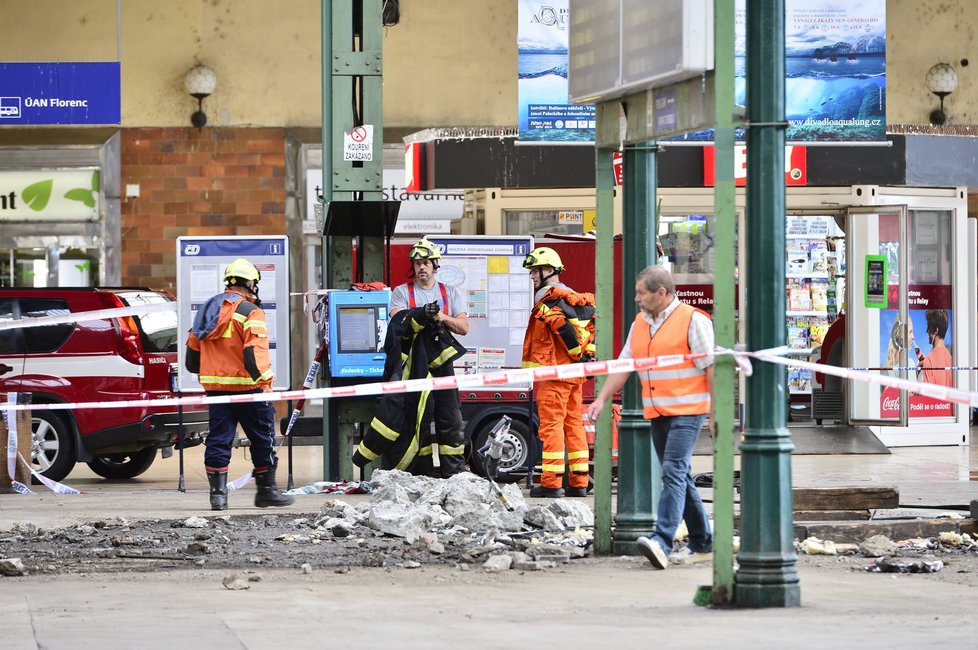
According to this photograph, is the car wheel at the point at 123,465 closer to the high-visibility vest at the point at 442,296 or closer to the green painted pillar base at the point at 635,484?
the high-visibility vest at the point at 442,296

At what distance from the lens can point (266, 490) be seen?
485 inches

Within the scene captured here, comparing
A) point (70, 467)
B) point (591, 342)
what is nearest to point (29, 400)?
point (70, 467)

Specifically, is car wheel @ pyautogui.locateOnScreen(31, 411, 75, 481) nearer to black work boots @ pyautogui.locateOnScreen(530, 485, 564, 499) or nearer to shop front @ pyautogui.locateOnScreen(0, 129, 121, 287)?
black work boots @ pyautogui.locateOnScreen(530, 485, 564, 499)

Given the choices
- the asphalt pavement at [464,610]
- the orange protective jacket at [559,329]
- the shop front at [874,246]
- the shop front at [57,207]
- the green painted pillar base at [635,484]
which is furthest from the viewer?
the shop front at [57,207]

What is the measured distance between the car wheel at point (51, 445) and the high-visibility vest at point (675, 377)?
23.6 ft

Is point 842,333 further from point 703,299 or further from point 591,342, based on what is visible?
point 591,342

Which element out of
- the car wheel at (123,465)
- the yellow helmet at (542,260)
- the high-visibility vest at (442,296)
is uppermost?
the yellow helmet at (542,260)

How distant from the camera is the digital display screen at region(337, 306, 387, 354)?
1363cm

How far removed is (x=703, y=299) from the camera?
59.7 feet

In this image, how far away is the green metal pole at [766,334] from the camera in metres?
7.43

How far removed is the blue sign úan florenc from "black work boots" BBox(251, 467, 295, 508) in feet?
25.5

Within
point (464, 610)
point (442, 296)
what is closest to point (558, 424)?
point (442, 296)

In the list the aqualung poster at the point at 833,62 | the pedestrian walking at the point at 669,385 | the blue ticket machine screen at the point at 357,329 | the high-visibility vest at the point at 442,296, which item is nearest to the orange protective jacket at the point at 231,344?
the blue ticket machine screen at the point at 357,329

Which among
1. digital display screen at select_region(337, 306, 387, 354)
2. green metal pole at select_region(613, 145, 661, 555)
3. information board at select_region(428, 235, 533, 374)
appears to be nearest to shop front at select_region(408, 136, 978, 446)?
information board at select_region(428, 235, 533, 374)
